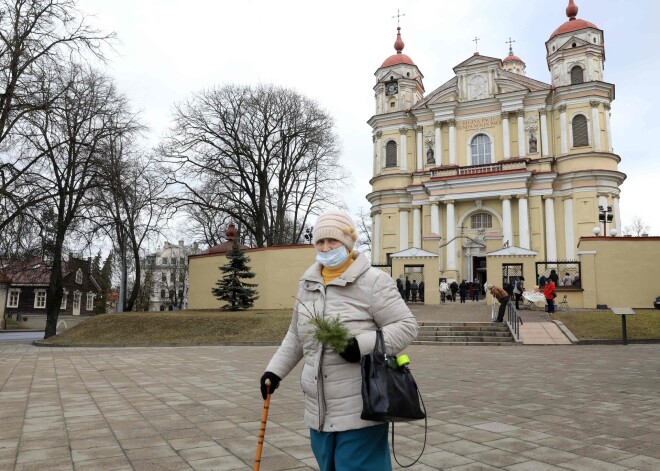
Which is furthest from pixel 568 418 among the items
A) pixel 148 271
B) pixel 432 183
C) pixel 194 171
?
pixel 148 271

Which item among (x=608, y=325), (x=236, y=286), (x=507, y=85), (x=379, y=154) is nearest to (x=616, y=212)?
(x=507, y=85)

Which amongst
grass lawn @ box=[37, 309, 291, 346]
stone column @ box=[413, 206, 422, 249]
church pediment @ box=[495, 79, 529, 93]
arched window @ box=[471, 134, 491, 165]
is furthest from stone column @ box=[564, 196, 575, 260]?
grass lawn @ box=[37, 309, 291, 346]

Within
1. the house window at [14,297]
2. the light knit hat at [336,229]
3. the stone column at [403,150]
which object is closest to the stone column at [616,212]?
the stone column at [403,150]

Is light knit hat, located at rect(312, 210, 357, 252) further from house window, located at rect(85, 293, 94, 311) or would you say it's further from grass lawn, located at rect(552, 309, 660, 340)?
house window, located at rect(85, 293, 94, 311)

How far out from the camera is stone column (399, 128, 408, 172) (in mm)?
44469

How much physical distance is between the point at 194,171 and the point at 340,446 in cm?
3317

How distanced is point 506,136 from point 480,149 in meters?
2.39

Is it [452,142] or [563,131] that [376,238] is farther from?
[563,131]

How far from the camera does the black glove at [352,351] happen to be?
2.72 m

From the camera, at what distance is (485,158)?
137 ft

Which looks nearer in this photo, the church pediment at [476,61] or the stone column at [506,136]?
the stone column at [506,136]

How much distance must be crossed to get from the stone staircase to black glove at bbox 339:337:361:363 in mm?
14359

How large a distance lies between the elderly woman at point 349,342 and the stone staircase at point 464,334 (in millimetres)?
14150

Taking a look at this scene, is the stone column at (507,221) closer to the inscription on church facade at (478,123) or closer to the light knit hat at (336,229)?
the inscription on church facade at (478,123)
